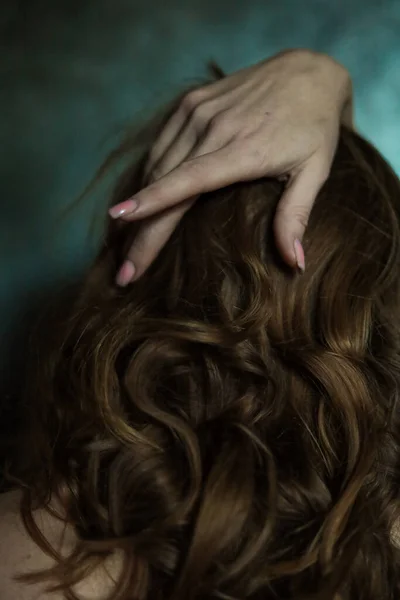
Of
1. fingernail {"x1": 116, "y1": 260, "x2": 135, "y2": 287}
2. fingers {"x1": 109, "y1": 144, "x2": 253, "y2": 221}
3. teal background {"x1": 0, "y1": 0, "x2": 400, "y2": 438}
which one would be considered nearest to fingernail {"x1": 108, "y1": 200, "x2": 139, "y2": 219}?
fingers {"x1": 109, "y1": 144, "x2": 253, "y2": 221}

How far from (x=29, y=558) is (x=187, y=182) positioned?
0.34 meters

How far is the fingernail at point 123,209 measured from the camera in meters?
0.57

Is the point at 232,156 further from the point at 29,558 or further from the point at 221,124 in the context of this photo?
the point at 29,558

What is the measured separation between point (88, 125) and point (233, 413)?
670 mm

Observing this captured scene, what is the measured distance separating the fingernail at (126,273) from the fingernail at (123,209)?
0.11 metres

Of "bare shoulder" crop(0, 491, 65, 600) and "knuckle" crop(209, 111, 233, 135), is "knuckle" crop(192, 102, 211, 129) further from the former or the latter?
"bare shoulder" crop(0, 491, 65, 600)

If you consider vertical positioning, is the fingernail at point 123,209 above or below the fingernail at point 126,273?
above

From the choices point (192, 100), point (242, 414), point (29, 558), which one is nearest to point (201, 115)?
point (192, 100)

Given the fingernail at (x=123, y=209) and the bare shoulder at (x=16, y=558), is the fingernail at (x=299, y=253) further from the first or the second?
the bare shoulder at (x=16, y=558)

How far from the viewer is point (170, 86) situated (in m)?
1.10

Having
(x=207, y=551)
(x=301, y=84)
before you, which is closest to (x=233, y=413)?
(x=207, y=551)

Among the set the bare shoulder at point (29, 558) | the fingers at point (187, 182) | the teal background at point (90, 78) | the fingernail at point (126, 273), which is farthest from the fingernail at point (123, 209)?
the teal background at point (90, 78)

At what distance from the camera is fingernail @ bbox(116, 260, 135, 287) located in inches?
26.6

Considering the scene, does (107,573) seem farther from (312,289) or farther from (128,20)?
(128,20)
